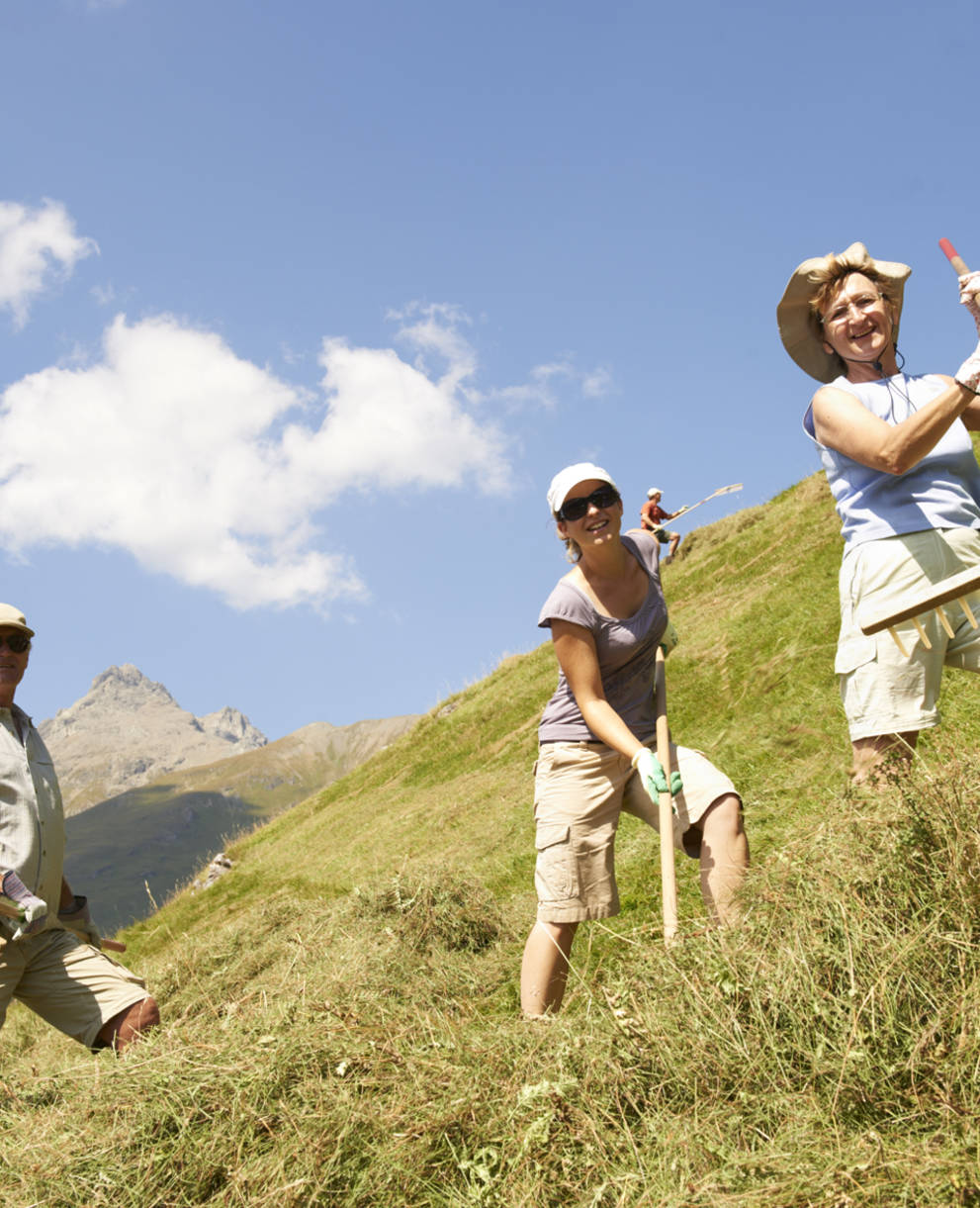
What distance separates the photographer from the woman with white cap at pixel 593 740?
3.60 metres

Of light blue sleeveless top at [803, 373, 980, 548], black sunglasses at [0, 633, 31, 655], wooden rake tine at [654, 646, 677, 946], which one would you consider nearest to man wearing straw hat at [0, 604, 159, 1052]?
black sunglasses at [0, 633, 31, 655]

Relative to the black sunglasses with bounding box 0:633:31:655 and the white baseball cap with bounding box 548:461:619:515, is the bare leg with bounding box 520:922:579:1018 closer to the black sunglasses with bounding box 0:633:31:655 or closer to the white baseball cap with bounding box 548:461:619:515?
the white baseball cap with bounding box 548:461:619:515

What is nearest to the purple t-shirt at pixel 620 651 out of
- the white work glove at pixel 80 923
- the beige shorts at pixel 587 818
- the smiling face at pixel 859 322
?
the beige shorts at pixel 587 818

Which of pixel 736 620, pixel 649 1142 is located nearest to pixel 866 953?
pixel 649 1142

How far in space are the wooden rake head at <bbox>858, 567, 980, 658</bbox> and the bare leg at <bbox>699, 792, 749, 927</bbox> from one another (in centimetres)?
85

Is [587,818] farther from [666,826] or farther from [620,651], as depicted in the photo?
[620,651]

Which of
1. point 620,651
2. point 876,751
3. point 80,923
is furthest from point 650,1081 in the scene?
point 80,923

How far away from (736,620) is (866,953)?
10218 mm

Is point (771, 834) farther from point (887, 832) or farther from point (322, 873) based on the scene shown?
point (322, 873)

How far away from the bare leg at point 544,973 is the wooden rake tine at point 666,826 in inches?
18.4

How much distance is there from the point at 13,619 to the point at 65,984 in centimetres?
177

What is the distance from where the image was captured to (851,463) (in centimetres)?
338

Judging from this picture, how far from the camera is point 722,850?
11.2 ft

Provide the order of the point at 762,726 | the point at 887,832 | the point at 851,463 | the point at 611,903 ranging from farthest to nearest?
the point at 762,726 → the point at 611,903 → the point at 851,463 → the point at 887,832
